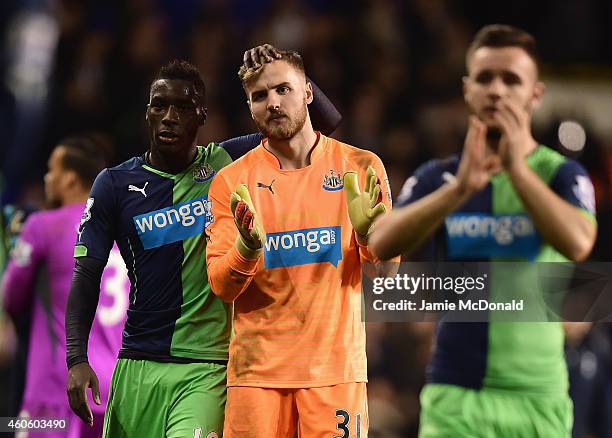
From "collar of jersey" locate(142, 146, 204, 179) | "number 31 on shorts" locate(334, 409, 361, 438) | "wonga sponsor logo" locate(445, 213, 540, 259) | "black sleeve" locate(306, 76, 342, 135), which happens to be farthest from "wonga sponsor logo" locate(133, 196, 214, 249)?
"wonga sponsor logo" locate(445, 213, 540, 259)

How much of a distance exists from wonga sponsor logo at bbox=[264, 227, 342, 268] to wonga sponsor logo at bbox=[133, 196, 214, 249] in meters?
0.55

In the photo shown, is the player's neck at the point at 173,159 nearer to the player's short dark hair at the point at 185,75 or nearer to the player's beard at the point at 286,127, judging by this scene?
the player's short dark hair at the point at 185,75

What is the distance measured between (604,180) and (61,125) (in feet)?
12.7

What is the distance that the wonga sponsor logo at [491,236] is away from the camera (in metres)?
3.93

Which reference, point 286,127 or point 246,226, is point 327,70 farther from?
point 246,226

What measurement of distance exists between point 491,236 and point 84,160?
3038 mm

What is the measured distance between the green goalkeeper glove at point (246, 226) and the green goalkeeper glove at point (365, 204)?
14.0 inches

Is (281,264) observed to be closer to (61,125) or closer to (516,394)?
(516,394)

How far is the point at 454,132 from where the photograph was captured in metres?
7.77

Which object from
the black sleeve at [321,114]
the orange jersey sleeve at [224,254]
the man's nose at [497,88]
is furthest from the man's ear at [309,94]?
the man's nose at [497,88]

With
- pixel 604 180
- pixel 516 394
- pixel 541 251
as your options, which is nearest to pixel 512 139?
pixel 541 251

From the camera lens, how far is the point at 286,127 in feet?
14.3

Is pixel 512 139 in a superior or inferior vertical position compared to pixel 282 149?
inferior

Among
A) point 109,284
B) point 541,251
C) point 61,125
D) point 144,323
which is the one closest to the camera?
point 541,251
